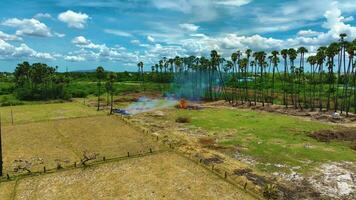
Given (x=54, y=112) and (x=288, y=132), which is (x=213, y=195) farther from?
(x=54, y=112)

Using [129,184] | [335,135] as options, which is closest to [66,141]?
[129,184]

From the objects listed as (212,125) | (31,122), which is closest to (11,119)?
(31,122)

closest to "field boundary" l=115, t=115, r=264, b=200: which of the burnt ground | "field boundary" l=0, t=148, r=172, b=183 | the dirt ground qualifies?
the dirt ground

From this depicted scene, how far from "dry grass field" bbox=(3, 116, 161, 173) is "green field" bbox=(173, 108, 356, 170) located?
1252 cm

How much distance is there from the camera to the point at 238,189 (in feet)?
95.0

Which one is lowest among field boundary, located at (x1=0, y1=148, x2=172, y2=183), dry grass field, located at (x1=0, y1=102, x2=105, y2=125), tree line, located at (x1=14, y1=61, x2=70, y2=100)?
field boundary, located at (x1=0, y1=148, x2=172, y2=183)

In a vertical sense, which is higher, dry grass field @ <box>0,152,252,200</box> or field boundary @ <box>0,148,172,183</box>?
field boundary @ <box>0,148,172,183</box>

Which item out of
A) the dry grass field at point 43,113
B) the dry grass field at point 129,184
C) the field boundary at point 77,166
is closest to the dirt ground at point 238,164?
the dry grass field at point 129,184

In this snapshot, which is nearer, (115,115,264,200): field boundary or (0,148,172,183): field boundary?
(115,115,264,200): field boundary

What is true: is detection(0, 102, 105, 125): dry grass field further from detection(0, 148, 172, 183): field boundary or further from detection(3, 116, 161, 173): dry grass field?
detection(0, 148, 172, 183): field boundary

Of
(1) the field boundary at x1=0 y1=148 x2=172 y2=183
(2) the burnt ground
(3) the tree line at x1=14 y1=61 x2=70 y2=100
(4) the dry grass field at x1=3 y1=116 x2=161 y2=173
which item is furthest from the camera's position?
(3) the tree line at x1=14 y1=61 x2=70 y2=100

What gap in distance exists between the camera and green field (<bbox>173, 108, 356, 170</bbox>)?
38125 millimetres

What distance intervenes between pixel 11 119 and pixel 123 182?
4516cm

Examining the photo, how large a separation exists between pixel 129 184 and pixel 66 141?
67.7 feet
